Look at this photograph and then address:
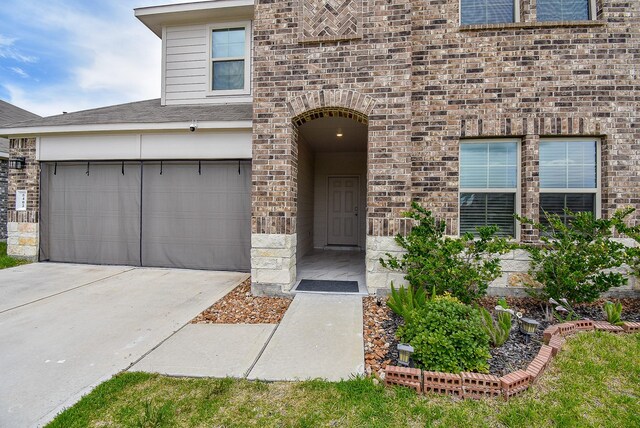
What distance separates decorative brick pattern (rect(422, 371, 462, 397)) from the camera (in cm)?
217

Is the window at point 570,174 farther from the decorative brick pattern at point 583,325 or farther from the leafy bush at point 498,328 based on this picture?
the leafy bush at point 498,328

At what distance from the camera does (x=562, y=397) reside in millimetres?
2117

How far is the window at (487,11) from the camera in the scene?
14.8 feet

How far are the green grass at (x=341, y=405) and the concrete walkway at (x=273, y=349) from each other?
0.51 ft

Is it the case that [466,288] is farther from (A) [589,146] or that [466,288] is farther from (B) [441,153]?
(A) [589,146]

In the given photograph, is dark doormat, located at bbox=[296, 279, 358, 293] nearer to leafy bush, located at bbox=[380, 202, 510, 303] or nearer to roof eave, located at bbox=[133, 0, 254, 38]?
leafy bush, located at bbox=[380, 202, 510, 303]

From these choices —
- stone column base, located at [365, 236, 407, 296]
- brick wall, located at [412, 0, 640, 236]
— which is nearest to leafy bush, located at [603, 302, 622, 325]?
brick wall, located at [412, 0, 640, 236]

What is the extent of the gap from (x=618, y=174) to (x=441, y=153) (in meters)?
2.54

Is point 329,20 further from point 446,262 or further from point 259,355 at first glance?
point 259,355

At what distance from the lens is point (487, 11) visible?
454 centimetres

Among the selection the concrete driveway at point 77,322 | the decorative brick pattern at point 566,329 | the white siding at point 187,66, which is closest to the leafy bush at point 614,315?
the decorative brick pattern at point 566,329

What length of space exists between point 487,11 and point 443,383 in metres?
5.31

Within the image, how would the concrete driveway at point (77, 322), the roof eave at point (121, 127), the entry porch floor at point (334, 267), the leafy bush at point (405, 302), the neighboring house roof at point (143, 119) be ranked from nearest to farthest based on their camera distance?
the concrete driveway at point (77, 322) → the leafy bush at point (405, 302) → the entry porch floor at point (334, 267) → the roof eave at point (121, 127) → the neighboring house roof at point (143, 119)

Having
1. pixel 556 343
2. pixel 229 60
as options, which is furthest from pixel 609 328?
pixel 229 60
